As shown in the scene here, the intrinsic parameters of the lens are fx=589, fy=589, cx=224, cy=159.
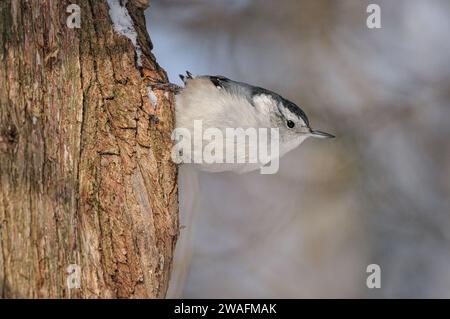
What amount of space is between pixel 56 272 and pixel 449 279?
146 inches

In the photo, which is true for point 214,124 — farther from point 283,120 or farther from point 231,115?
point 283,120

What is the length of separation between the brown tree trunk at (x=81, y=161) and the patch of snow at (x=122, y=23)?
3 cm

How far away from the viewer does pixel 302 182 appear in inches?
199

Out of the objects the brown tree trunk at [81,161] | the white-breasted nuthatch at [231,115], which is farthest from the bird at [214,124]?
the brown tree trunk at [81,161]

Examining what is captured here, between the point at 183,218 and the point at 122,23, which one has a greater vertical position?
the point at 122,23

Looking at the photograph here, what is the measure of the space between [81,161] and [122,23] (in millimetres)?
831

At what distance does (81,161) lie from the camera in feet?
8.00

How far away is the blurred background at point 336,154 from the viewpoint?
4.92 metres

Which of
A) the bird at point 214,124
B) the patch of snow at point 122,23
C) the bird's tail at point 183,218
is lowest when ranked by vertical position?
the bird's tail at point 183,218

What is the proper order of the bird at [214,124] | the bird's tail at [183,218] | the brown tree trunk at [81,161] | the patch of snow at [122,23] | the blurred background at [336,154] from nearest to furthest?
the brown tree trunk at [81,161] → the patch of snow at [122,23] → the bird at [214,124] → the bird's tail at [183,218] → the blurred background at [336,154]

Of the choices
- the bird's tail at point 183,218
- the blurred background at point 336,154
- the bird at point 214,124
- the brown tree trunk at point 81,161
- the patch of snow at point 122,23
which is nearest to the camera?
the brown tree trunk at point 81,161

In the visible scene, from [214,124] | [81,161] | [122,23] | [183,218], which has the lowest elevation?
[183,218]

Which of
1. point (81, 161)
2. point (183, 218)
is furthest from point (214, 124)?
point (81, 161)

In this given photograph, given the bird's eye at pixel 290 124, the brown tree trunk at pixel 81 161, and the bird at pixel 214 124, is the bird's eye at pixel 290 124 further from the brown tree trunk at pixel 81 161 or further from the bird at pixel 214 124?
the brown tree trunk at pixel 81 161
